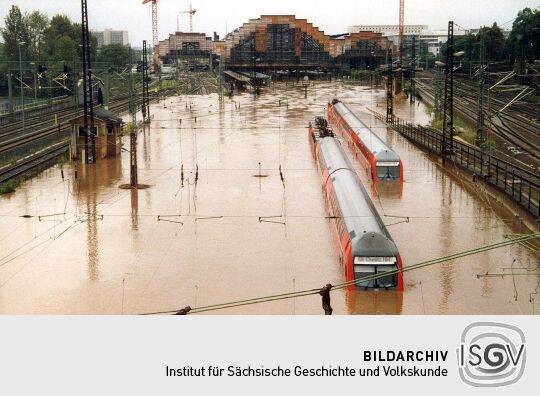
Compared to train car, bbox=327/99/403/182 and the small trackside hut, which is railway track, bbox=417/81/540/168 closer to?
train car, bbox=327/99/403/182

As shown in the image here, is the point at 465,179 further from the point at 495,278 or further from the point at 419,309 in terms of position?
the point at 419,309

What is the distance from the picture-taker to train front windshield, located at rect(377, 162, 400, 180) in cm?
3619

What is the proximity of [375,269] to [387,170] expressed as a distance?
706 inches

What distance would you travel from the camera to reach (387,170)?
119 feet

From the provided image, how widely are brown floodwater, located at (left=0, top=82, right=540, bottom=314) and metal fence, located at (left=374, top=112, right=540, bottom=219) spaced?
95cm

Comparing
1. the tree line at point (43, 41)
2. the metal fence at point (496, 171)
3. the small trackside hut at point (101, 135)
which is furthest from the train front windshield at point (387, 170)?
the tree line at point (43, 41)

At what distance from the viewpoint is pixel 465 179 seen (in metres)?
37.2

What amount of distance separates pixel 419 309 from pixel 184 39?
15649 cm

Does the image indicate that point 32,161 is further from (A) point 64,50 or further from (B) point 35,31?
(B) point 35,31

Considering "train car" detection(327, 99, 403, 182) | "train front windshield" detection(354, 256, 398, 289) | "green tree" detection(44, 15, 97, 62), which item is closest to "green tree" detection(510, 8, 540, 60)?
"train car" detection(327, 99, 403, 182)

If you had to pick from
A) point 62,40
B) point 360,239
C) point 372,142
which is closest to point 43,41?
point 62,40

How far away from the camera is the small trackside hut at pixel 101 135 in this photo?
144ft
